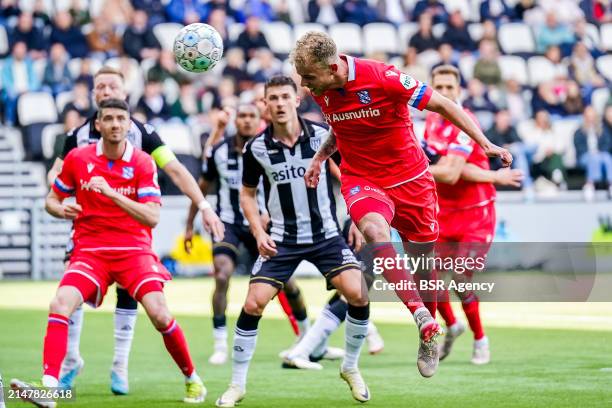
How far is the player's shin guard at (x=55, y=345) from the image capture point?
322 inches

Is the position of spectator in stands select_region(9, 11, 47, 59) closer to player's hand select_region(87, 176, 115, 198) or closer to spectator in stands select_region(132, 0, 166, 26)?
spectator in stands select_region(132, 0, 166, 26)

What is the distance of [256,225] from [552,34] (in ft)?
66.4

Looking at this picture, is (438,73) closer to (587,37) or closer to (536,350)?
(536,350)

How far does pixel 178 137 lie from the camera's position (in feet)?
72.4

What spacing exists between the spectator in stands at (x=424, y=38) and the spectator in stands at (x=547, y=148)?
2.87 m

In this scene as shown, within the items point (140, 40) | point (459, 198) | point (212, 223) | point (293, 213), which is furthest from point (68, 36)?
point (212, 223)

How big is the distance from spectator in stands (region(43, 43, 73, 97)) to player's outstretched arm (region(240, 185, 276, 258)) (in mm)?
13583

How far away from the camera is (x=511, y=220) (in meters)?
→ 20.8

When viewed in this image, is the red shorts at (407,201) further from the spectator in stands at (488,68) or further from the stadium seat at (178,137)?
the spectator in stands at (488,68)

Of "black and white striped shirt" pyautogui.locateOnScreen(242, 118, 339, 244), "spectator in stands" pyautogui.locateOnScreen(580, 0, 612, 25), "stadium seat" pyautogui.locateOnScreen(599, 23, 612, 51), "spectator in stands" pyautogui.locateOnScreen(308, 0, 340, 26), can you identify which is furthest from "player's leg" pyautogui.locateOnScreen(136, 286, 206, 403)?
"spectator in stands" pyautogui.locateOnScreen(580, 0, 612, 25)

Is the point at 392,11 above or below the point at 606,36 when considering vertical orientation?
above

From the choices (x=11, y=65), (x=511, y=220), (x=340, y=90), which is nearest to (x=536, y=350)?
(x=340, y=90)

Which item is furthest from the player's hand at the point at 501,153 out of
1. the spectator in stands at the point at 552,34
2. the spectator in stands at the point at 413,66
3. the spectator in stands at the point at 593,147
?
the spectator in stands at the point at 552,34

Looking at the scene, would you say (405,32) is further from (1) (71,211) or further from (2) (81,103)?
(1) (71,211)
